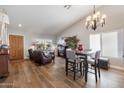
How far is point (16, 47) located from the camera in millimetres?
8477

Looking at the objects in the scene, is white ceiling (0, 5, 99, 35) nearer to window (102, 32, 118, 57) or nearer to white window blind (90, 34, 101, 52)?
white window blind (90, 34, 101, 52)

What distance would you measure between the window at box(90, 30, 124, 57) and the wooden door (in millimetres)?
5384

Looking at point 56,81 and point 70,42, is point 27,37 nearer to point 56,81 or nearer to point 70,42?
point 70,42

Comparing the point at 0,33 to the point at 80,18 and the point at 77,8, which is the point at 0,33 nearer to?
the point at 77,8

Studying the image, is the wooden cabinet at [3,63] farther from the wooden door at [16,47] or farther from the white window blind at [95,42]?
the white window blind at [95,42]

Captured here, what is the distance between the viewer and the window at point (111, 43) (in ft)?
17.5

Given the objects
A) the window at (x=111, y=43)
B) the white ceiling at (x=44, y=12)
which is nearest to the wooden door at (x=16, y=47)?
the white ceiling at (x=44, y=12)

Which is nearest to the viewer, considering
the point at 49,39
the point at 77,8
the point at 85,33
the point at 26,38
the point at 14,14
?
the point at 14,14

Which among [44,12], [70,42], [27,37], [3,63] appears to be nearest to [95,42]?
[70,42]

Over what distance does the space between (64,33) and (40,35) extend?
2056 mm

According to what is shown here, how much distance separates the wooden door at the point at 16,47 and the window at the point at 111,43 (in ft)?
17.7

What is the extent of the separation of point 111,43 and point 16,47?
6.34m

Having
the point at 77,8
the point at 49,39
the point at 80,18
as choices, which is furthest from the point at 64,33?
the point at 77,8

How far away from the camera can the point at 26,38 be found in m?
9.01
